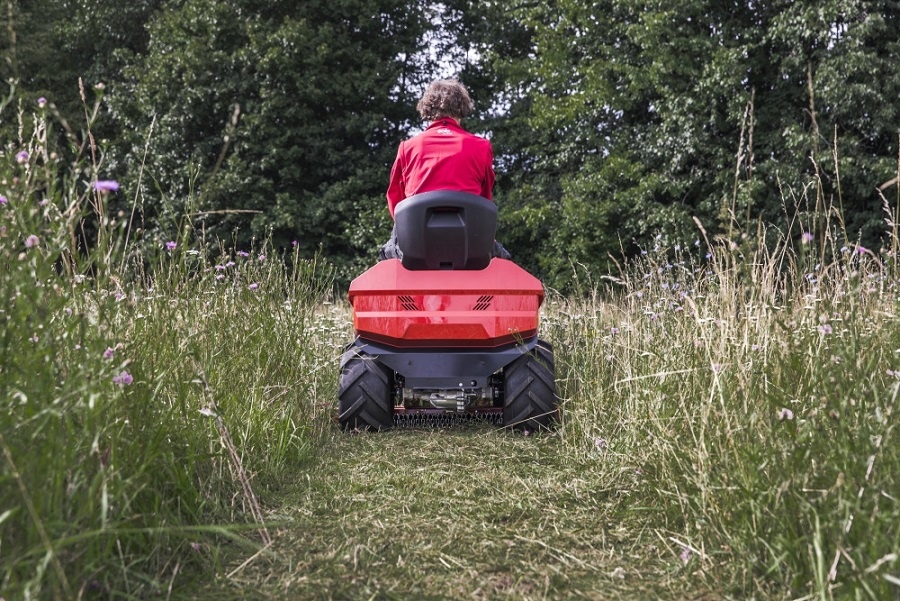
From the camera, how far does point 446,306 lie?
13.5 feet

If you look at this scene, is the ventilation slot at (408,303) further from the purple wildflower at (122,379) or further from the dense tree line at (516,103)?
the dense tree line at (516,103)

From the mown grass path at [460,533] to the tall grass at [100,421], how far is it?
0.19 m

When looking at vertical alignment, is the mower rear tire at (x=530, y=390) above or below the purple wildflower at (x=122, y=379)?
below

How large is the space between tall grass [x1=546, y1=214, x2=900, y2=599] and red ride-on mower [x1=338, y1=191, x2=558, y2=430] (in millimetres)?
815

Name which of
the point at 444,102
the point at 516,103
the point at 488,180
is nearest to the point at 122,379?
the point at 488,180

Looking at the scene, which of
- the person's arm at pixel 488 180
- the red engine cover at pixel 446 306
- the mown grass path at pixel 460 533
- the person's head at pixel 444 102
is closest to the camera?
the mown grass path at pixel 460 533

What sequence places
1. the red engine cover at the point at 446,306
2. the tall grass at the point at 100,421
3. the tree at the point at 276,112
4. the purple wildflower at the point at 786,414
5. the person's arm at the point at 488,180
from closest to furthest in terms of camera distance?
the tall grass at the point at 100,421 → the purple wildflower at the point at 786,414 → the red engine cover at the point at 446,306 → the person's arm at the point at 488,180 → the tree at the point at 276,112

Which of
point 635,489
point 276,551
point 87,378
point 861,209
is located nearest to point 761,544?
point 635,489

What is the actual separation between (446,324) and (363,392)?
553mm

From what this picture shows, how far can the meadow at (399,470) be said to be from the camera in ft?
6.06

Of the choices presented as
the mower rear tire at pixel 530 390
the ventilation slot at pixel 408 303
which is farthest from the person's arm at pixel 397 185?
the mower rear tire at pixel 530 390

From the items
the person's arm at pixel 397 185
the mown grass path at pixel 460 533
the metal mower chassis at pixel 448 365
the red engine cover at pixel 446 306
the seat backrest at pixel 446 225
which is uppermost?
the person's arm at pixel 397 185

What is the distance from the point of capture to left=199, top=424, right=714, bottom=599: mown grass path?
7.16ft

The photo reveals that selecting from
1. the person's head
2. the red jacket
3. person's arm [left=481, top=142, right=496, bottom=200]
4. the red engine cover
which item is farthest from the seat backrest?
the person's head
